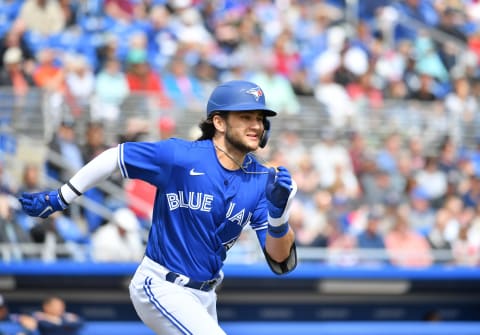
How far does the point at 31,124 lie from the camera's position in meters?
12.0

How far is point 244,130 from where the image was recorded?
5734 mm

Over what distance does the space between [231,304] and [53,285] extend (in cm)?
202

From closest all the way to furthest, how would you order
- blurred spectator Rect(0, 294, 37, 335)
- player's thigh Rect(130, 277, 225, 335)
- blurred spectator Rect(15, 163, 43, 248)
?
player's thigh Rect(130, 277, 225, 335) → blurred spectator Rect(0, 294, 37, 335) → blurred spectator Rect(15, 163, 43, 248)

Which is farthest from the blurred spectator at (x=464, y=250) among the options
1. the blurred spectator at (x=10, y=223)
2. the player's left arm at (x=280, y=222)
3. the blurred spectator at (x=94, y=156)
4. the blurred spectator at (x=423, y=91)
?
the player's left arm at (x=280, y=222)

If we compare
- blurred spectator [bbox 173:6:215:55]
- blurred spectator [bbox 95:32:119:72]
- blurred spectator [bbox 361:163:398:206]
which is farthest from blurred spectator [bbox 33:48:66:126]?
blurred spectator [bbox 361:163:398:206]

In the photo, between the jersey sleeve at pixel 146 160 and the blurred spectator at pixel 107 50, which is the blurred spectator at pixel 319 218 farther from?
the jersey sleeve at pixel 146 160

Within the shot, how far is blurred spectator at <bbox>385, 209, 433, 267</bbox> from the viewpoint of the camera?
1204cm

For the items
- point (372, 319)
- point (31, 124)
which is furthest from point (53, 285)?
point (372, 319)

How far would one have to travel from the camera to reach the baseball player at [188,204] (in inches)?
223

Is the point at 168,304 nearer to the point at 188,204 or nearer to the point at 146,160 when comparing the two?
the point at 188,204

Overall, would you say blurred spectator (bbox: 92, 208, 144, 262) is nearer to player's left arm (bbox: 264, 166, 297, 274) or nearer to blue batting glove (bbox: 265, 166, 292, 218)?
player's left arm (bbox: 264, 166, 297, 274)

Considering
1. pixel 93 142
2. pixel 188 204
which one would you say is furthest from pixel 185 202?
pixel 93 142

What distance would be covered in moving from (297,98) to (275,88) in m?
0.34

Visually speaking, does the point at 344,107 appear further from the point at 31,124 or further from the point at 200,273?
the point at 200,273
